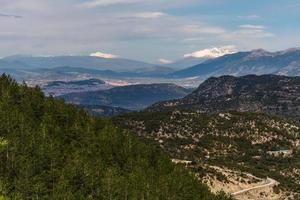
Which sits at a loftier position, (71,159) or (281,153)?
(71,159)

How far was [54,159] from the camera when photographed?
254 ft

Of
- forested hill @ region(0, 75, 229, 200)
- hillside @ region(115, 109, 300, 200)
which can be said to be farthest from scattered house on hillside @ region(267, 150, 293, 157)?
forested hill @ region(0, 75, 229, 200)

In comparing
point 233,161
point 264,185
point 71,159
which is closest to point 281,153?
point 233,161

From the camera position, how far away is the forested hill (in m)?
70.8

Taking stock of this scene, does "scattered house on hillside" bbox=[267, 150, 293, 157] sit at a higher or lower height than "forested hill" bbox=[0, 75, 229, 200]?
lower

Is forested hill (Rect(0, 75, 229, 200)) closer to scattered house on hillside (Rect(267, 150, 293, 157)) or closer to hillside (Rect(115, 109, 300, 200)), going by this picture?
hillside (Rect(115, 109, 300, 200))

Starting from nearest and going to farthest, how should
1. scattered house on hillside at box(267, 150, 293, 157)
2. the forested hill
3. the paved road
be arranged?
the forested hill < the paved road < scattered house on hillside at box(267, 150, 293, 157)

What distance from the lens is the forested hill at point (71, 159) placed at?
70750 millimetres

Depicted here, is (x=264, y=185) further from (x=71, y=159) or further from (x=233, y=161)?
(x=71, y=159)

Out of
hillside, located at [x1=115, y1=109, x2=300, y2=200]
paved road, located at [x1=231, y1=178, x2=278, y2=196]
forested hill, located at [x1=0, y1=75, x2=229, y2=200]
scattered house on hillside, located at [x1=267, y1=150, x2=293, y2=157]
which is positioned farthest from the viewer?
scattered house on hillside, located at [x1=267, y1=150, x2=293, y2=157]

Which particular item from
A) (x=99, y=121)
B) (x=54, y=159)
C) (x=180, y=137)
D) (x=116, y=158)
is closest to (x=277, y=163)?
(x=180, y=137)

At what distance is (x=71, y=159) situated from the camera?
8156 centimetres

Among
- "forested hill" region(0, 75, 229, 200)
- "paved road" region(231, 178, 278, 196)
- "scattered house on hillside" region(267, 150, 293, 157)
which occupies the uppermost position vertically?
"forested hill" region(0, 75, 229, 200)

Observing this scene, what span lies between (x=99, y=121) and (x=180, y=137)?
82396 millimetres
